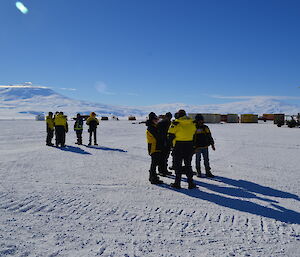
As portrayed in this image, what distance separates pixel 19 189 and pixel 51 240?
266 cm

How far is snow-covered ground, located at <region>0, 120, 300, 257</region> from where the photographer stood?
333 cm

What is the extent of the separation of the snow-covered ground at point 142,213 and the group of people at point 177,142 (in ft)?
1.31

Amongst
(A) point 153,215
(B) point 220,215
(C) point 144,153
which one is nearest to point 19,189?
(A) point 153,215

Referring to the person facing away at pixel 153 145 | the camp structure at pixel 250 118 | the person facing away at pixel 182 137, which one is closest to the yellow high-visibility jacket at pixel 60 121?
the person facing away at pixel 153 145

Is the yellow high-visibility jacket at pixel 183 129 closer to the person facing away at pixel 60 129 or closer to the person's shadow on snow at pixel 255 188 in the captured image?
the person's shadow on snow at pixel 255 188

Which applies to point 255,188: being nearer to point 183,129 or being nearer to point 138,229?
point 183,129

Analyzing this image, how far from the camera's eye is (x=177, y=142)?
223 inches

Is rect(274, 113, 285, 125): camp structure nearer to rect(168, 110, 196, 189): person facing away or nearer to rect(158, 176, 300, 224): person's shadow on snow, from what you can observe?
rect(158, 176, 300, 224): person's shadow on snow

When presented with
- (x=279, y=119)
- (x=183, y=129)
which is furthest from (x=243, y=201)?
(x=279, y=119)

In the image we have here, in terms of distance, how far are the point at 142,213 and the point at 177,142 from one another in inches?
72.6

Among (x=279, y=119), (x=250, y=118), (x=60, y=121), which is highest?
(x=250, y=118)

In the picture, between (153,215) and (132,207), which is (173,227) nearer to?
(153,215)

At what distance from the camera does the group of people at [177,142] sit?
5613mm

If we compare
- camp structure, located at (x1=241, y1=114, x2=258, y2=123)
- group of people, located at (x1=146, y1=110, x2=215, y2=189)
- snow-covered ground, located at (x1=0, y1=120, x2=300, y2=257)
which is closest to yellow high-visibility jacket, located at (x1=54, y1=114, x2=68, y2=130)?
snow-covered ground, located at (x1=0, y1=120, x2=300, y2=257)
